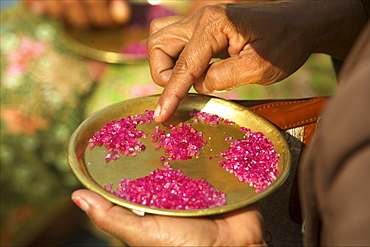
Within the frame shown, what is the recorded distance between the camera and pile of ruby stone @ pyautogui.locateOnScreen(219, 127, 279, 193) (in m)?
1.20

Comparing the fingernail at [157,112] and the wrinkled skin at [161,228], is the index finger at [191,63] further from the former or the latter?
the wrinkled skin at [161,228]

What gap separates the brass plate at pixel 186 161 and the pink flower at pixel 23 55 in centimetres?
202

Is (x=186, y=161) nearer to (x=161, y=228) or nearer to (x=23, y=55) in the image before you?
(x=161, y=228)

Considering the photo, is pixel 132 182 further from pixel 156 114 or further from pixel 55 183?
pixel 55 183

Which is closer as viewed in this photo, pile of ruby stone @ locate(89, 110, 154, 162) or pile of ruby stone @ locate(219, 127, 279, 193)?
pile of ruby stone @ locate(219, 127, 279, 193)

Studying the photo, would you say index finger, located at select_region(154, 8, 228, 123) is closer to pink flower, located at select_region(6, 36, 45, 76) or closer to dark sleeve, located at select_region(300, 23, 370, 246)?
dark sleeve, located at select_region(300, 23, 370, 246)

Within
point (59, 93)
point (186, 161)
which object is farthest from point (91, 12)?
point (186, 161)

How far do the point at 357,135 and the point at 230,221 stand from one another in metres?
0.63

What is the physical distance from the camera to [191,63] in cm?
143

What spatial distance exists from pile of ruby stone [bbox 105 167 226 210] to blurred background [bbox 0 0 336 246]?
1.76m

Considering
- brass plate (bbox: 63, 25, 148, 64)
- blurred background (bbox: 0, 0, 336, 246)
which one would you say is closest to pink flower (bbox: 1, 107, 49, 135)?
blurred background (bbox: 0, 0, 336, 246)

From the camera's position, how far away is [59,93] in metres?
3.15

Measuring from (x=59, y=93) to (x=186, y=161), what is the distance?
2.12 meters

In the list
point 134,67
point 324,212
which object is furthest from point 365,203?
point 134,67
